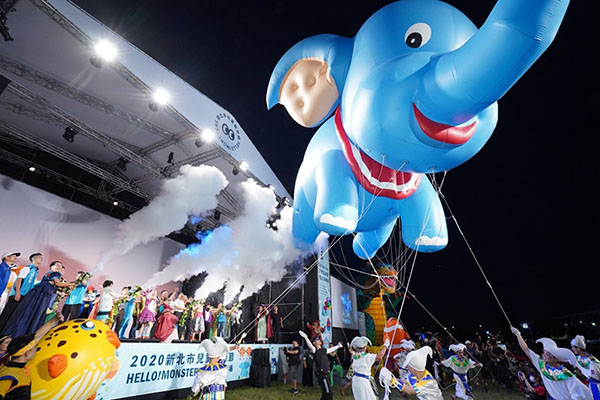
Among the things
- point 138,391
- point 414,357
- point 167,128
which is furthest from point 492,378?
point 167,128

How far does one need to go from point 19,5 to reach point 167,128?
3773 mm

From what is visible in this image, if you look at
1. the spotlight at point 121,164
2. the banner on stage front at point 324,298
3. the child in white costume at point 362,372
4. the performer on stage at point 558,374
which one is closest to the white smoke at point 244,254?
the banner on stage front at point 324,298

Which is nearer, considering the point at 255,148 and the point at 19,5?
the point at 19,5

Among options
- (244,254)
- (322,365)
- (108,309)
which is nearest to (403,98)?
(322,365)

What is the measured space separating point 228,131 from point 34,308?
19.8 ft

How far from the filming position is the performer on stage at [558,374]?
428 centimetres

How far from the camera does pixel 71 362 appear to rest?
6.08 feet

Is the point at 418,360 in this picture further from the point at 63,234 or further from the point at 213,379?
the point at 63,234

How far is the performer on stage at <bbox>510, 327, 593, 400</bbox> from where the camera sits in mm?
4281

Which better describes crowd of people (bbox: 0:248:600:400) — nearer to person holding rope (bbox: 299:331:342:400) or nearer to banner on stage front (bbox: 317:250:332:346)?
person holding rope (bbox: 299:331:342:400)

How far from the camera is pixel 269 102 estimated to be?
368 cm

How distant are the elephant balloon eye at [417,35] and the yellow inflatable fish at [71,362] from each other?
3.37m

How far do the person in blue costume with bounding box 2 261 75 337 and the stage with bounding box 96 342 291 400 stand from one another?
190cm

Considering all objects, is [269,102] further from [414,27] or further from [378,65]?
[414,27]
